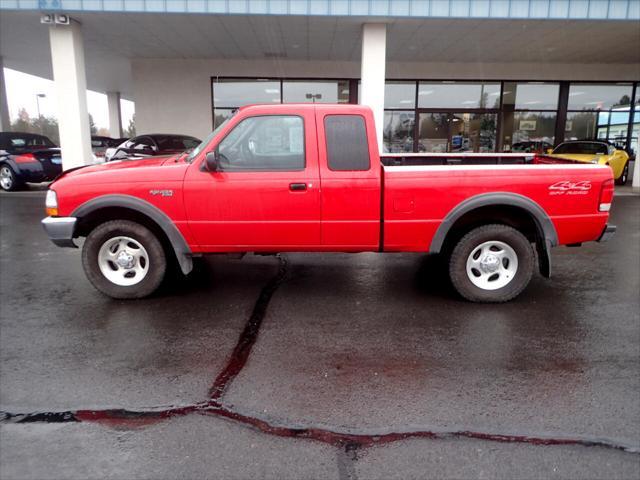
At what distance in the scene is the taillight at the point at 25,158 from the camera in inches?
569

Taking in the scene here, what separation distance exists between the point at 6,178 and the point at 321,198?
1337cm

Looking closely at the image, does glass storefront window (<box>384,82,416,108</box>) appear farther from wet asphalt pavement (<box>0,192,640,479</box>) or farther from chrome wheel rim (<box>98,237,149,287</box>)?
chrome wheel rim (<box>98,237,149,287</box>)

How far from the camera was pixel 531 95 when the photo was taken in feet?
62.5

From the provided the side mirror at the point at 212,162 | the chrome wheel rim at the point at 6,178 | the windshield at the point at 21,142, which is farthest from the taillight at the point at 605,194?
the windshield at the point at 21,142

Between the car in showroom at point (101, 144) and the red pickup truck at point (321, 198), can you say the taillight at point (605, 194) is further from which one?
the car in showroom at point (101, 144)

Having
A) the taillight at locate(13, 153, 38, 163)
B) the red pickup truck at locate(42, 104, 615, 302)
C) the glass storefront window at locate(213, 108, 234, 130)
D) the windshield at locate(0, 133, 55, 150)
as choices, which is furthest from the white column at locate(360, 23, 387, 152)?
the windshield at locate(0, 133, 55, 150)

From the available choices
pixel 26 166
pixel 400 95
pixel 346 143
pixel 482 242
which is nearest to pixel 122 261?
pixel 346 143

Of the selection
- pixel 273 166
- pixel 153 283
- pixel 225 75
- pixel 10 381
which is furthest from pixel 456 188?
pixel 225 75

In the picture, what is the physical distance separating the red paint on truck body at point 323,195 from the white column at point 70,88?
9.02 metres

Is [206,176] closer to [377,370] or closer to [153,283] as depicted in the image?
[153,283]

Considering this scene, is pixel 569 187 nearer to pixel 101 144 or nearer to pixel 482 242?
pixel 482 242

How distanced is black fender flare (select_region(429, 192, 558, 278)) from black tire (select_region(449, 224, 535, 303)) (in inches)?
7.6

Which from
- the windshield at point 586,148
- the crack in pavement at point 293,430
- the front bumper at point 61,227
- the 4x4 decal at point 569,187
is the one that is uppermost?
the windshield at point 586,148

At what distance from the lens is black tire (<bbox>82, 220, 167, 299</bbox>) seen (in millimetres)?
5133
